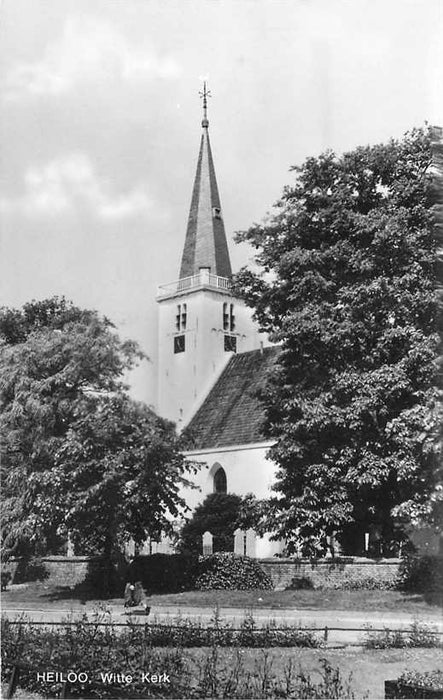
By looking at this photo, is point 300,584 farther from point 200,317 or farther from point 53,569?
point 200,317

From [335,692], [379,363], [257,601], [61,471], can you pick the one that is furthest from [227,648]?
[379,363]

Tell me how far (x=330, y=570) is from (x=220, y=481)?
17.8 m

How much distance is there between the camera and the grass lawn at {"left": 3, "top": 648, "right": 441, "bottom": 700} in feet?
32.7

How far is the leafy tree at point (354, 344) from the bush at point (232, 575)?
1.32 m

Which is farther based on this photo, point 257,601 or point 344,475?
point 344,475

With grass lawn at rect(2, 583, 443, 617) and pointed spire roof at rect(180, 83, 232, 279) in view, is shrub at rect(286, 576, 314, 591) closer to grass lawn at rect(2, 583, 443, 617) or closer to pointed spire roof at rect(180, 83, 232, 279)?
grass lawn at rect(2, 583, 443, 617)

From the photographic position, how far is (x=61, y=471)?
20031mm

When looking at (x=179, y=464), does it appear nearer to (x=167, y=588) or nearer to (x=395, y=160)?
(x=167, y=588)

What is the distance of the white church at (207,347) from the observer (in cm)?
4006

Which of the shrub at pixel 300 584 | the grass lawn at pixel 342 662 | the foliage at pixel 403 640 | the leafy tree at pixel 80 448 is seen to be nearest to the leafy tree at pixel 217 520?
the shrub at pixel 300 584

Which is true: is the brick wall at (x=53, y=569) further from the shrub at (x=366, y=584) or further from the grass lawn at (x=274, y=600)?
the shrub at (x=366, y=584)

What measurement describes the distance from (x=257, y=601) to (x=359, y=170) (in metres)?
12.4

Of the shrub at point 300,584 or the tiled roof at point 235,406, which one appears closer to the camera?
the shrub at point 300,584

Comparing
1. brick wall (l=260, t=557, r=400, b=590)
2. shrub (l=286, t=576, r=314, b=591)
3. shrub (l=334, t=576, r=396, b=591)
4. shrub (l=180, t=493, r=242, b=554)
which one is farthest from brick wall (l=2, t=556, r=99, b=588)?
shrub (l=180, t=493, r=242, b=554)
